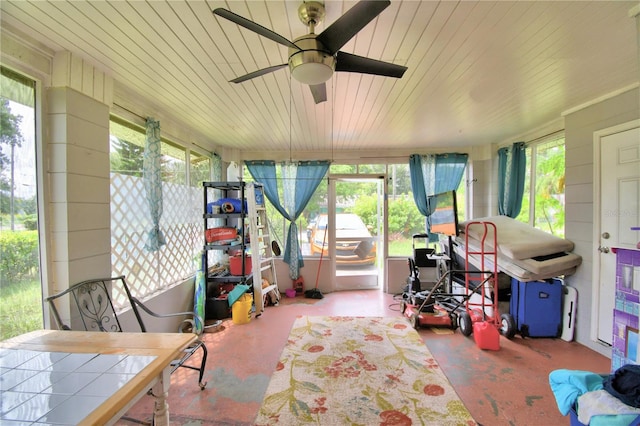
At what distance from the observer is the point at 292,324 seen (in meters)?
3.09

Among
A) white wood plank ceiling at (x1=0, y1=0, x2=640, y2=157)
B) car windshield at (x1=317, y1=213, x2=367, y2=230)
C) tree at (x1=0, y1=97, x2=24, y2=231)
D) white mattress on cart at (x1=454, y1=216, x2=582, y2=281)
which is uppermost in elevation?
white wood plank ceiling at (x1=0, y1=0, x2=640, y2=157)

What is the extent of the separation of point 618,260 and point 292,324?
310 cm

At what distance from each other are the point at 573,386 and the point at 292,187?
369 cm

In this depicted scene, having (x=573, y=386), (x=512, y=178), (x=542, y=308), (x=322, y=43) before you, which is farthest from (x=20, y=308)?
(x=512, y=178)

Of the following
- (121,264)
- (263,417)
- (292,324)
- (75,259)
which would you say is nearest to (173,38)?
(75,259)

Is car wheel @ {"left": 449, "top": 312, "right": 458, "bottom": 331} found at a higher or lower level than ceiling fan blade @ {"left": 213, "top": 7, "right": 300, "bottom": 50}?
lower

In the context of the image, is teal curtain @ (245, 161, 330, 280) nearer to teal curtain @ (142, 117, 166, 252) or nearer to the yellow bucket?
the yellow bucket

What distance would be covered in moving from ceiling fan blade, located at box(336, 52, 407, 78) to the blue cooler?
271 centimetres

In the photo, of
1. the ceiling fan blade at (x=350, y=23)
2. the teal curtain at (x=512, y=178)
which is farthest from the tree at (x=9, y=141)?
the teal curtain at (x=512, y=178)

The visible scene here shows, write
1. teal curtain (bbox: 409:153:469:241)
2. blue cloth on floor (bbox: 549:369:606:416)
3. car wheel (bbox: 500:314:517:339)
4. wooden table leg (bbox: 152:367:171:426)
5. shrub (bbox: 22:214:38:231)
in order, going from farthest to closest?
1. teal curtain (bbox: 409:153:469:241)
2. car wheel (bbox: 500:314:517:339)
3. shrub (bbox: 22:214:38:231)
4. blue cloth on floor (bbox: 549:369:606:416)
5. wooden table leg (bbox: 152:367:171:426)

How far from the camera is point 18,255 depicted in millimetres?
1567

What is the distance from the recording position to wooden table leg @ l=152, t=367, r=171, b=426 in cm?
111

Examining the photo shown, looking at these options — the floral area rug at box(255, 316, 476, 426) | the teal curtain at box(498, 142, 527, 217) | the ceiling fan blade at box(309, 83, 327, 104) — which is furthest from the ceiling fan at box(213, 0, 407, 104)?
the teal curtain at box(498, 142, 527, 217)

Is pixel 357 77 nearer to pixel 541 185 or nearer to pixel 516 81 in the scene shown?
pixel 516 81
